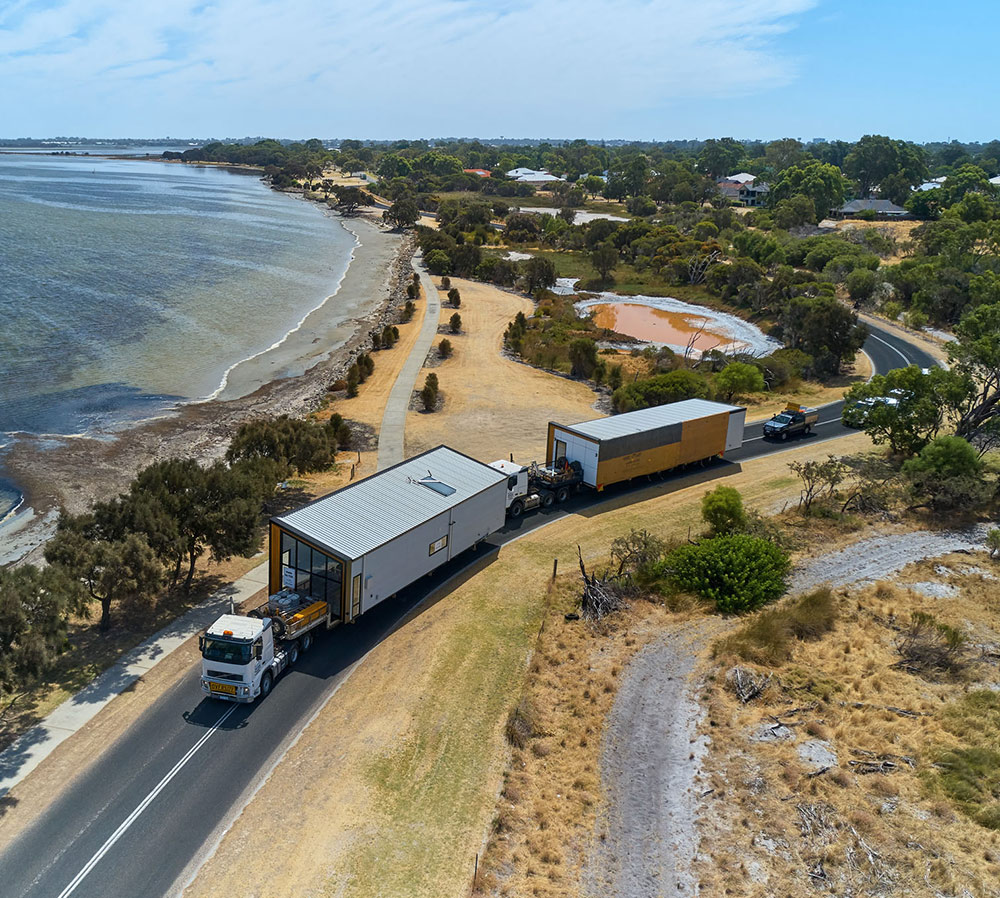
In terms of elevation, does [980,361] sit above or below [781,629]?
above

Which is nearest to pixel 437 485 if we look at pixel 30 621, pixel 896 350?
pixel 30 621

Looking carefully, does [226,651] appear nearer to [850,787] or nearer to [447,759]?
[447,759]

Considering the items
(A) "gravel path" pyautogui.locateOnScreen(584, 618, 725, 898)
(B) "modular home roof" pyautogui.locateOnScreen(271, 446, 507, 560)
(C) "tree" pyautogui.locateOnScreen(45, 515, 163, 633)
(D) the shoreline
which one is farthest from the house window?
(D) the shoreline

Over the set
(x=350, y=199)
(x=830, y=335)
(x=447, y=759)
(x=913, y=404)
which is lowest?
(x=447, y=759)

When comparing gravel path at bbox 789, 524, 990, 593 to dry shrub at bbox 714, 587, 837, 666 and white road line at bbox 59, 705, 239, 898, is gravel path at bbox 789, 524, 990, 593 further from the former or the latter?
white road line at bbox 59, 705, 239, 898

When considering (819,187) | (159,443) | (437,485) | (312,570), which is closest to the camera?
(312,570)

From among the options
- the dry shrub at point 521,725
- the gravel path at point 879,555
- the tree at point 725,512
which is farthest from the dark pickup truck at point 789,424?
the dry shrub at point 521,725

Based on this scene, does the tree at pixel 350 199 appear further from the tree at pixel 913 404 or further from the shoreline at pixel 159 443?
the tree at pixel 913 404

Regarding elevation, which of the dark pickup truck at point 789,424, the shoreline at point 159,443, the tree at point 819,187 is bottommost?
the shoreline at point 159,443
